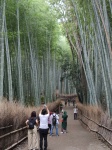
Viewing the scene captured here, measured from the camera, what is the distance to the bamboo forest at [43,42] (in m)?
8.09

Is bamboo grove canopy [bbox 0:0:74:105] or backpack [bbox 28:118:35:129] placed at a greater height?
bamboo grove canopy [bbox 0:0:74:105]

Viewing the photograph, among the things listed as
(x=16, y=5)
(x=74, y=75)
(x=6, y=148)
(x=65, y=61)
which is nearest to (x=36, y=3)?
(x=16, y=5)

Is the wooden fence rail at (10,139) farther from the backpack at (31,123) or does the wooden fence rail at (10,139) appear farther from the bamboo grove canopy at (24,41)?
the bamboo grove canopy at (24,41)

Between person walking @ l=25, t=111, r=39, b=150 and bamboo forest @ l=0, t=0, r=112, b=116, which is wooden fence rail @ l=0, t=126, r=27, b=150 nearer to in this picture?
person walking @ l=25, t=111, r=39, b=150

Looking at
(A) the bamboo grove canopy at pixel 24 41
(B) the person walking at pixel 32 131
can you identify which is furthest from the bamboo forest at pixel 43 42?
(B) the person walking at pixel 32 131

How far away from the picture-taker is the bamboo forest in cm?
809

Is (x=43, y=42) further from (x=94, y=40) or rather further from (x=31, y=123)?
(x=31, y=123)

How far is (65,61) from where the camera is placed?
87.2 ft

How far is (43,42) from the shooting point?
47.1ft

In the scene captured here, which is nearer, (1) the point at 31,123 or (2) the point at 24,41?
(1) the point at 31,123

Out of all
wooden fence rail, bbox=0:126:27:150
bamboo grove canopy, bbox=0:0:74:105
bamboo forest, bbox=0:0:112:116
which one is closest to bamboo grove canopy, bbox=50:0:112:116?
bamboo forest, bbox=0:0:112:116

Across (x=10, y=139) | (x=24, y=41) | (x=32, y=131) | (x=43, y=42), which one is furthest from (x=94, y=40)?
(x=10, y=139)

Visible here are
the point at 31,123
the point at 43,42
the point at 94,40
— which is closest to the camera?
the point at 31,123

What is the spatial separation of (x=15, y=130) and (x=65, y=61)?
2002cm
